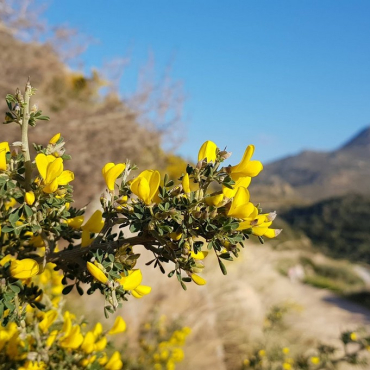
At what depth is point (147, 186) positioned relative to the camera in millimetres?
769

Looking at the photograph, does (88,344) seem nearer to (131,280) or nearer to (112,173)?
(131,280)

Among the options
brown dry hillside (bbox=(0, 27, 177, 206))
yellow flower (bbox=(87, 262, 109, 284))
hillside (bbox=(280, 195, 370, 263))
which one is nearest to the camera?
yellow flower (bbox=(87, 262, 109, 284))

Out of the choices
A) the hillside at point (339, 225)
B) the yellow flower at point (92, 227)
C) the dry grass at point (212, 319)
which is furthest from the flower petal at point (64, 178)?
the hillside at point (339, 225)

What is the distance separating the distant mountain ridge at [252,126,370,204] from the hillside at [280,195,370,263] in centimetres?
876

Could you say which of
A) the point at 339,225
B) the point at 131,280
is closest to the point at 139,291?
the point at 131,280

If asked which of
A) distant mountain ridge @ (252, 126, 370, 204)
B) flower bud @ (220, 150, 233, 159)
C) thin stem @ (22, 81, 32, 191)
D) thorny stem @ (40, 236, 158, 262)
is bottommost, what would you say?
thorny stem @ (40, 236, 158, 262)

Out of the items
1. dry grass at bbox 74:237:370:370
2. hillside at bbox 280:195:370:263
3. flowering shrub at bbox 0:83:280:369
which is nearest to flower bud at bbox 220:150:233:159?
flowering shrub at bbox 0:83:280:369

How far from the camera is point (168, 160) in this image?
7637mm

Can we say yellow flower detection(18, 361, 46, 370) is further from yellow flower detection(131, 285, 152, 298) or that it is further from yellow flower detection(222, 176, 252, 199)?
yellow flower detection(222, 176, 252, 199)

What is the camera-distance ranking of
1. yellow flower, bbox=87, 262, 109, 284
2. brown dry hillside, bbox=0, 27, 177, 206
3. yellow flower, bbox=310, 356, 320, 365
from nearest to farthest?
1. yellow flower, bbox=87, 262, 109, 284
2. yellow flower, bbox=310, 356, 320, 365
3. brown dry hillside, bbox=0, 27, 177, 206

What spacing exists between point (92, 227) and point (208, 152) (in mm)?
339

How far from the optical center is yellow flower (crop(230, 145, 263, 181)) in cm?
78

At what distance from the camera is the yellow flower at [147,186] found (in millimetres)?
764

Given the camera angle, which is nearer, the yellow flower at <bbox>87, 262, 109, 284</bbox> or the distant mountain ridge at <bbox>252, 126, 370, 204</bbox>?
the yellow flower at <bbox>87, 262, 109, 284</bbox>
